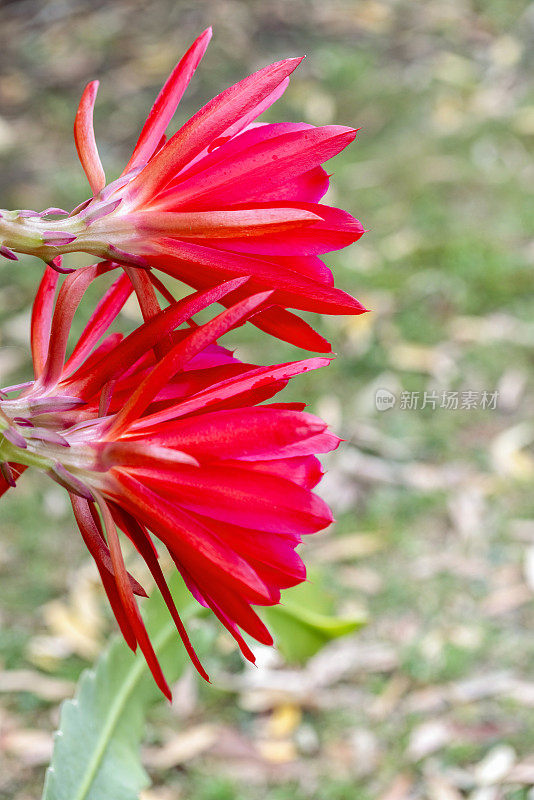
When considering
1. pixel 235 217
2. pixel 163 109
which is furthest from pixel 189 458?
pixel 163 109

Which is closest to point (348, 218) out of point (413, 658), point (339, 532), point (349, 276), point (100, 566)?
point (100, 566)
